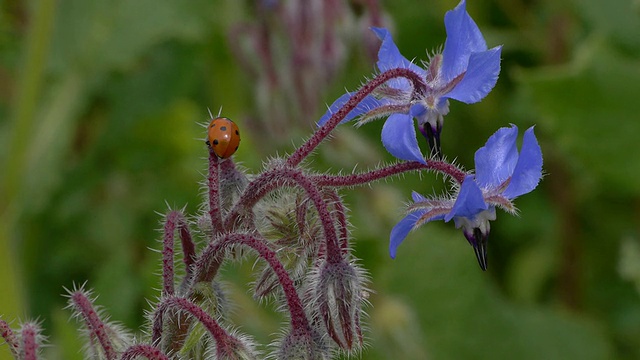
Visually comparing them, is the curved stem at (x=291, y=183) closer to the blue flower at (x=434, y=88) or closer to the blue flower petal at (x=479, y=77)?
the blue flower at (x=434, y=88)

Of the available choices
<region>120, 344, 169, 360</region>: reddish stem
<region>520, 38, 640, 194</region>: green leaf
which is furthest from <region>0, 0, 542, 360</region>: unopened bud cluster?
<region>520, 38, 640, 194</region>: green leaf

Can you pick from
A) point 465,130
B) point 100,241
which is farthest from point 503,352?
point 100,241

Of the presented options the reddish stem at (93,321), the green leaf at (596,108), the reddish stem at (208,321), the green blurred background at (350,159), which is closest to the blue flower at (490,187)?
the reddish stem at (208,321)

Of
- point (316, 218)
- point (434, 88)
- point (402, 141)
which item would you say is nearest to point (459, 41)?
point (434, 88)

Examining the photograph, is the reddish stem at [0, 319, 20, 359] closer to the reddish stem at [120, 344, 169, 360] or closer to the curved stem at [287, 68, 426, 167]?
the reddish stem at [120, 344, 169, 360]

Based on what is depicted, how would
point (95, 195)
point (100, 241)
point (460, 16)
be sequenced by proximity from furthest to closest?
point (95, 195) < point (100, 241) < point (460, 16)

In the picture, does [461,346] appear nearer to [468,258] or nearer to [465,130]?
[468,258]
